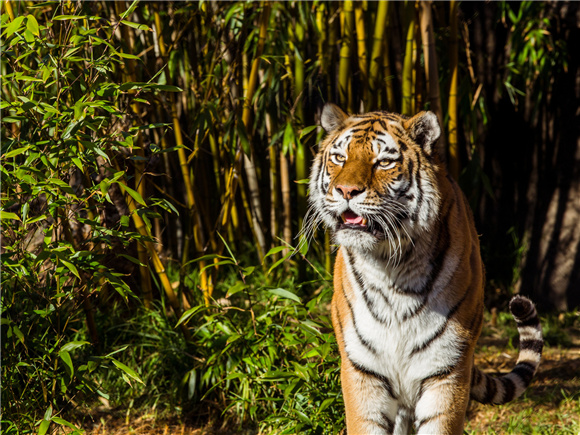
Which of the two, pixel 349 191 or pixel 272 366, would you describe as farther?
pixel 272 366

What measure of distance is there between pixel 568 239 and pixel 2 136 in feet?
11.7

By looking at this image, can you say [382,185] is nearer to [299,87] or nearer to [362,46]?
[362,46]

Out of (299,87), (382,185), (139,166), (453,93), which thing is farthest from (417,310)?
(299,87)

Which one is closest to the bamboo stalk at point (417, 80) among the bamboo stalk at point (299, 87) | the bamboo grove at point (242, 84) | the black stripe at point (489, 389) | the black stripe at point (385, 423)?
the bamboo grove at point (242, 84)

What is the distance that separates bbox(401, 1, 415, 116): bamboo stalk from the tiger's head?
110 centimetres

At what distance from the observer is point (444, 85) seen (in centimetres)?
442

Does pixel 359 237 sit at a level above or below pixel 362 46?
below

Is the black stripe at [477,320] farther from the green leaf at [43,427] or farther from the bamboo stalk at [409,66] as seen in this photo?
the green leaf at [43,427]

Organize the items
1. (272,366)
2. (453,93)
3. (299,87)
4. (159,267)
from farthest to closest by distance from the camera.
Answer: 1. (299,87)
2. (453,93)
3. (159,267)
4. (272,366)

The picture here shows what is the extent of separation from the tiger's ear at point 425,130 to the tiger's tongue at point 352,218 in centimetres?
34

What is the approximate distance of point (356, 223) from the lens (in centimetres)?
218

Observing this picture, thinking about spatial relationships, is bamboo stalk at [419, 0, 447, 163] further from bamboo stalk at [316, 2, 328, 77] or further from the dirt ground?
the dirt ground

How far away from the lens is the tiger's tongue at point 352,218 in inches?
85.8

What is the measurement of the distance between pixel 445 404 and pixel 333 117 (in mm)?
1062
